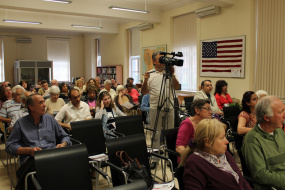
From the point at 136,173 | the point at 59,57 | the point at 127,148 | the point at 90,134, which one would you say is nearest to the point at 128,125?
the point at 90,134

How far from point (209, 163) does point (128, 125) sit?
2039 mm

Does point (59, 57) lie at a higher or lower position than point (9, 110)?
higher

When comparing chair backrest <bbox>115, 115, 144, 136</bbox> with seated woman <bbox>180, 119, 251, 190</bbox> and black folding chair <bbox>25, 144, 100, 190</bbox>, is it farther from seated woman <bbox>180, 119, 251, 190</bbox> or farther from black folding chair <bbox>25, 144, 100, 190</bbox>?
seated woman <bbox>180, 119, 251, 190</bbox>

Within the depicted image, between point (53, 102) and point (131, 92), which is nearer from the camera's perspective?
point (53, 102)

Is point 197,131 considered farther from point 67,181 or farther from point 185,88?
point 185,88

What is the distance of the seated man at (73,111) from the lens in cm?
394

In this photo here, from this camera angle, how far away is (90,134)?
11.2 ft

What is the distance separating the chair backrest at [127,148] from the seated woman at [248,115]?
1201 mm

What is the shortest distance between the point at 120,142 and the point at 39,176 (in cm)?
78

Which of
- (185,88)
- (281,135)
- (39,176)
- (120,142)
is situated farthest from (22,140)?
(185,88)

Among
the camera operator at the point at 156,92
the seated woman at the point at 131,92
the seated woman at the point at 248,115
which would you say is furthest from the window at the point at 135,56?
the seated woman at the point at 248,115

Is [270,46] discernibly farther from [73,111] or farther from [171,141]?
[73,111]

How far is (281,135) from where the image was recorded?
2273mm

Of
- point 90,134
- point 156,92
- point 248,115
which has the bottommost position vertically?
point 90,134
